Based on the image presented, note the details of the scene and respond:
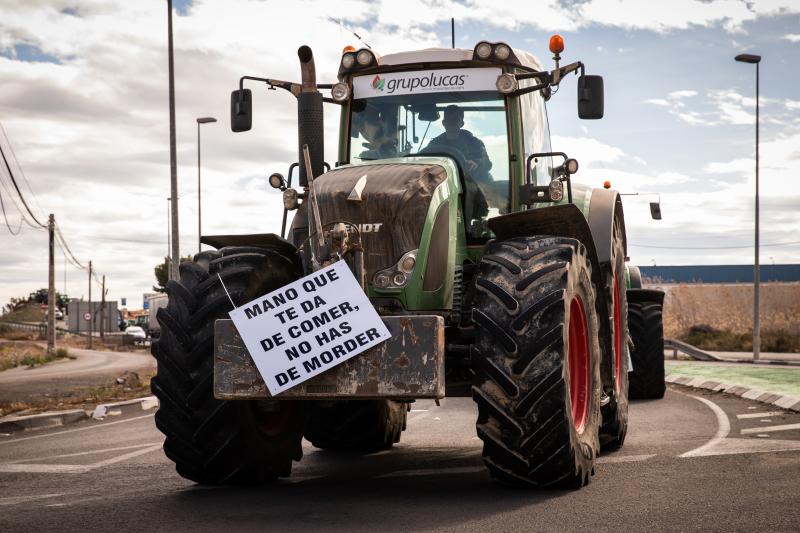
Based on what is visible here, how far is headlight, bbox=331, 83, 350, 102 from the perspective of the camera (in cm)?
902

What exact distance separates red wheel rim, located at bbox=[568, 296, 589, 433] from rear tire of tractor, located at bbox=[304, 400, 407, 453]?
2499 millimetres

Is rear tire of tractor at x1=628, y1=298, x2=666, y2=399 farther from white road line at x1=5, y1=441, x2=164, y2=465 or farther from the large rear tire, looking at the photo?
white road line at x1=5, y1=441, x2=164, y2=465

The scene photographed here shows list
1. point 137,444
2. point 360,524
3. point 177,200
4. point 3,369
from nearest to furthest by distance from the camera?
point 360,524, point 137,444, point 177,200, point 3,369

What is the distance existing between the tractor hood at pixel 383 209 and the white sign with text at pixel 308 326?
0.54 m

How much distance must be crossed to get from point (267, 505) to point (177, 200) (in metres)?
22.2

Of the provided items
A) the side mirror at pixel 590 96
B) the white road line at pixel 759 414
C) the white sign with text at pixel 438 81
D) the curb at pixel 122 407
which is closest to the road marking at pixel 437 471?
the side mirror at pixel 590 96

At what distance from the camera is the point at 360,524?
6.19m

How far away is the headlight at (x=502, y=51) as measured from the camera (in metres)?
8.80

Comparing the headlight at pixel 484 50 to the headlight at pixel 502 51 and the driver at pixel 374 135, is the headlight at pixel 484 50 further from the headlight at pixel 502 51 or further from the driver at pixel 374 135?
the driver at pixel 374 135

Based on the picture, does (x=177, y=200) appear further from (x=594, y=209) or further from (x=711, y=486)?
(x=711, y=486)

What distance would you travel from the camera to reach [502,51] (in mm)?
8805

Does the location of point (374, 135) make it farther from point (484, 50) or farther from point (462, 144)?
point (484, 50)

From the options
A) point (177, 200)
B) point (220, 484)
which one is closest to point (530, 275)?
point (220, 484)

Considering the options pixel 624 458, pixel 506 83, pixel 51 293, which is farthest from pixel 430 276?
pixel 51 293
